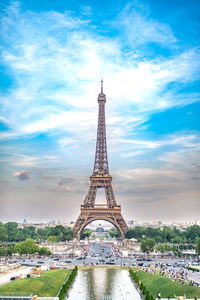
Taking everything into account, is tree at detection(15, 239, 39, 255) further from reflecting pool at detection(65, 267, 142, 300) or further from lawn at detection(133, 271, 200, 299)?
lawn at detection(133, 271, 200, 299)

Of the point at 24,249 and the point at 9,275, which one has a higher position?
the point at 24,249

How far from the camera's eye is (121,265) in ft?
198

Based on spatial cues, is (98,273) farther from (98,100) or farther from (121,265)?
(98,100)

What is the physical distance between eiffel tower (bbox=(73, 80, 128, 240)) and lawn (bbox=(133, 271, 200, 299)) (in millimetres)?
44554

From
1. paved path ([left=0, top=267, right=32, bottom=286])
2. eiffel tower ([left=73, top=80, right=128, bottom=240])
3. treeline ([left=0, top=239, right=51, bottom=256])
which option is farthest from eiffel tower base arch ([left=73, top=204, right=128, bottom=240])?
paved path ([left=0, top=267, right=32, bottom=286])

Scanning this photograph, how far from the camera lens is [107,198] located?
93.4 metres

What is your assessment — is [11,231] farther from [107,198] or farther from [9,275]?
[9,275]

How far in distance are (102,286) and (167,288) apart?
8.91 metres

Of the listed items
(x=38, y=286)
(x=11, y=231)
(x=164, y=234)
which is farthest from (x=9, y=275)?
(x=11, y=231)

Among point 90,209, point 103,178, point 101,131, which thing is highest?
point 101,131

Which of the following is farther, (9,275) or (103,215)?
A: (103,215)

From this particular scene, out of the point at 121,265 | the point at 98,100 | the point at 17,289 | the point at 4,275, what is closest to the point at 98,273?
the point at 121,265

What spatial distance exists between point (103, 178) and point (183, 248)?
31410mm

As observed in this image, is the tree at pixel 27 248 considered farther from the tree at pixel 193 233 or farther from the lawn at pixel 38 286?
the tree at pixel 193 233
